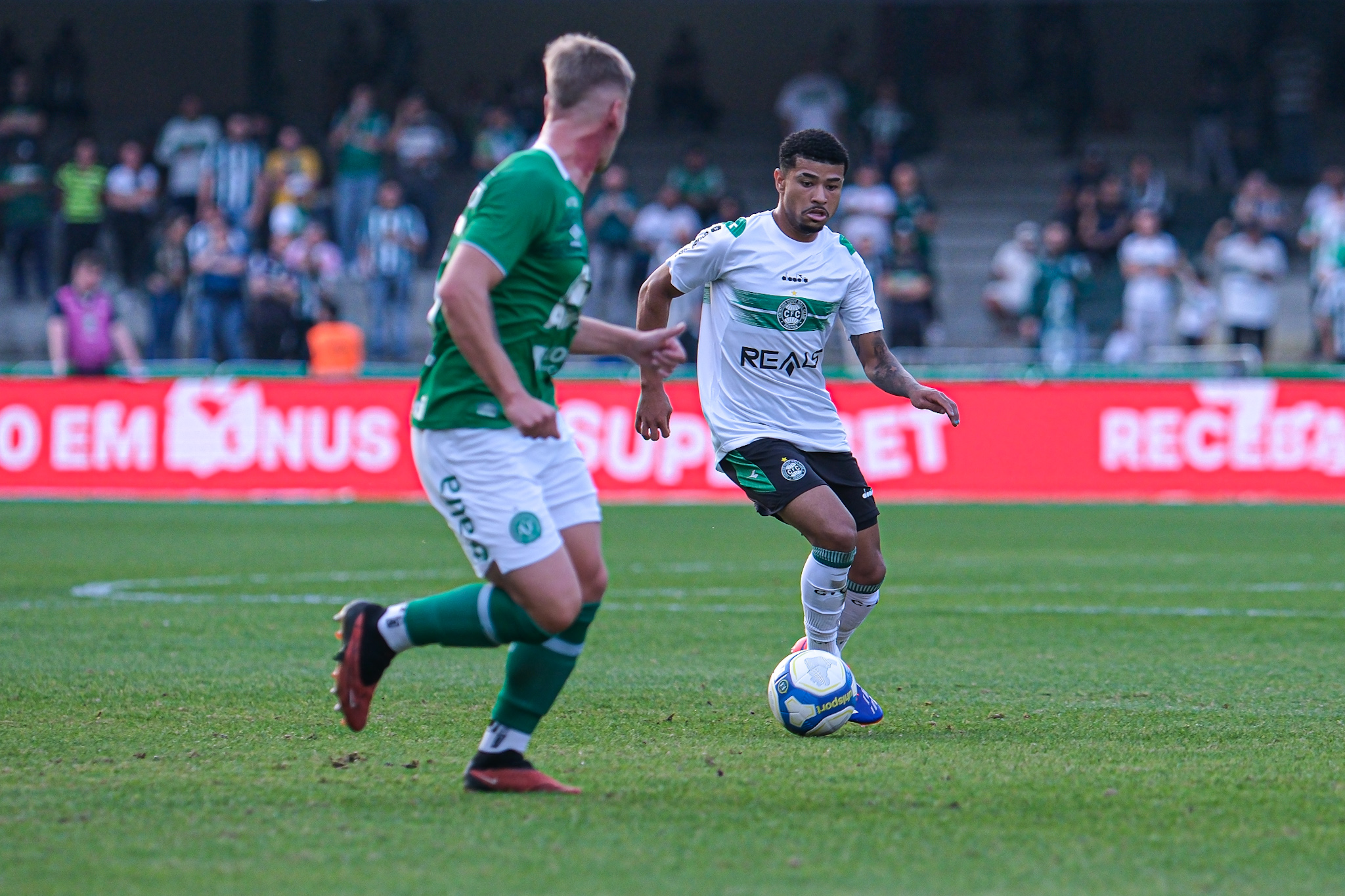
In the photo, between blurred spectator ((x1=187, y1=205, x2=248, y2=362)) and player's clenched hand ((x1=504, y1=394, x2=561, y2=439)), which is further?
blurred spectator ((x1=187, y1=205, x2=248, y2=362))

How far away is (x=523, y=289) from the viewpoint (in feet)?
16.4

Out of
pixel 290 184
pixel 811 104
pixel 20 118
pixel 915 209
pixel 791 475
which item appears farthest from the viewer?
pixel 811 104

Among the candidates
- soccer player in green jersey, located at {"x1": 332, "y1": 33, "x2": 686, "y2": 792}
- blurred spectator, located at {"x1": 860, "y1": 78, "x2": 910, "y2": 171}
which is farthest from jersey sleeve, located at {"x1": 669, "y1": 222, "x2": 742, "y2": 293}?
blurred spectator, located at {"x1": 860, "y1": 78, "x2": 910, "y2": 171}

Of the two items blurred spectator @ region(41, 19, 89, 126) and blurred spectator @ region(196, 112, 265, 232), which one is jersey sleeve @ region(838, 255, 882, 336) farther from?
blurred spectator @ region(41, 19, 89, 126)

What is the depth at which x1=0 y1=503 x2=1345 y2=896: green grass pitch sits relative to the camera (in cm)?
430

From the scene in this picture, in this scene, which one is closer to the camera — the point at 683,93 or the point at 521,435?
the point at 521,435

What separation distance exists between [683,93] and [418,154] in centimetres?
648

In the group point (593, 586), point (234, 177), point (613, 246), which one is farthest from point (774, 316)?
point (234, 177)

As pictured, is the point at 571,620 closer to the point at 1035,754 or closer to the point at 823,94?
the point at 1035,754

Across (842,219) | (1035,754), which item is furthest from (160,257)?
(1035,754)

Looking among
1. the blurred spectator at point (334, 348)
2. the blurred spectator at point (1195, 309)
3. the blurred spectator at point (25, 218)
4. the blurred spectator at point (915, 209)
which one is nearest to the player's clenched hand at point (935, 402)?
the blurred spectator at point (334, 348)

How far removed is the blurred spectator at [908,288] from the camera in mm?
20953

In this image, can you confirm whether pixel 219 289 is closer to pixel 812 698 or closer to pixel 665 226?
pixel 665 226

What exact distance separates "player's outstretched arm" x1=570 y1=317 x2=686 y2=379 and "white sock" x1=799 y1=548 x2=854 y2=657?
1701 mm
